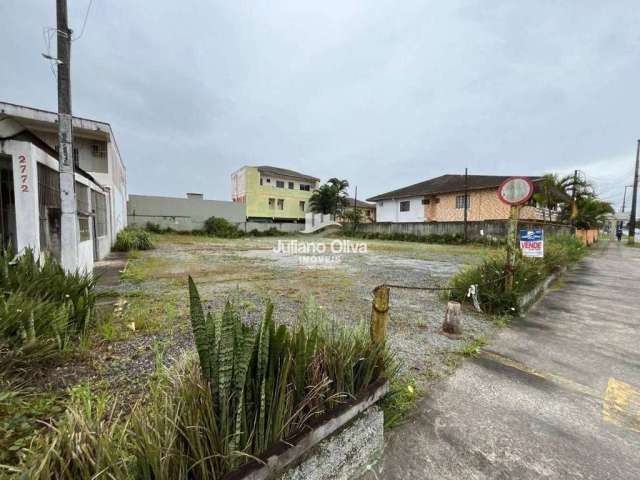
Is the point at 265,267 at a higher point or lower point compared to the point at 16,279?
lower

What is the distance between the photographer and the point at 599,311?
4.45 m

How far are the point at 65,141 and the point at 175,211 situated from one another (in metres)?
19.4

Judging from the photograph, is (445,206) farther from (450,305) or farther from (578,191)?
(450,305)

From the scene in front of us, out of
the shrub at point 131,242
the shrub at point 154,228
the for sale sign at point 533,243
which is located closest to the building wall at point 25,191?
the for sale sign at point 533,243

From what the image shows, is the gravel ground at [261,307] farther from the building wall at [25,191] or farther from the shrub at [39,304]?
the building wall at [25,191]

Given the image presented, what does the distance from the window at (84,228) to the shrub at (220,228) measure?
14920 mm

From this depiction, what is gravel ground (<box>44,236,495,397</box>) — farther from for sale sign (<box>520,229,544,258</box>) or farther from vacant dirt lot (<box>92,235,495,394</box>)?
for sale sign (<box>520,229,544,258</box>)

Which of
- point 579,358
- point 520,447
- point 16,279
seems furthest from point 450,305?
point 16,279

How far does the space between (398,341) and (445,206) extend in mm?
22425

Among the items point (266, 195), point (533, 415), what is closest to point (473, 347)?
point (533, 415)

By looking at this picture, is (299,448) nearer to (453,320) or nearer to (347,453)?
(347,453)

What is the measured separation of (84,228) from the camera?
659 centimetres

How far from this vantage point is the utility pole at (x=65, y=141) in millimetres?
3873

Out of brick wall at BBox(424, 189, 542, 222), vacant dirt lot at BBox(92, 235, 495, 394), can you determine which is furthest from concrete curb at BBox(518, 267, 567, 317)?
brick wall at BBox(424, 189, 542, 222)
